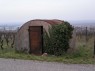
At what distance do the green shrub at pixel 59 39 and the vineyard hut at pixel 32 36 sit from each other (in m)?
0.89

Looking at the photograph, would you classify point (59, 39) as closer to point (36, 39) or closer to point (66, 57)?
point (66, 57)

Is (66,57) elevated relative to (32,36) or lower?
Result: lower

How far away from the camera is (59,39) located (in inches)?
698

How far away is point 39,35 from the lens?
19516 millimetres

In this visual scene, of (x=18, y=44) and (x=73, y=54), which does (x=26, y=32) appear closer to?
(x=18, y=44)

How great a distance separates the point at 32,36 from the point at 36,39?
41 centimetres

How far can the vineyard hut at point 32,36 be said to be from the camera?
19.2m

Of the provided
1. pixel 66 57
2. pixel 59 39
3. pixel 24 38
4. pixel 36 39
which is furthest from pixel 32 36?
pixel 66 57

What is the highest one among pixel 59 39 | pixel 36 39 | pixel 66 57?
pixel 59 39

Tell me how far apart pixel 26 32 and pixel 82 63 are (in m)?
7.30

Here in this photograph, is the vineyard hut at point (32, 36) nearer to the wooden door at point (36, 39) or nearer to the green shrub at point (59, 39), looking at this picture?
the wooden door at point (36, 39)

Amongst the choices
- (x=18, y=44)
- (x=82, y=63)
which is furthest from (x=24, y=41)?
(x=82, y=63)

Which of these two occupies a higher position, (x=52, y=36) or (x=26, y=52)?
(x=52, y=36)

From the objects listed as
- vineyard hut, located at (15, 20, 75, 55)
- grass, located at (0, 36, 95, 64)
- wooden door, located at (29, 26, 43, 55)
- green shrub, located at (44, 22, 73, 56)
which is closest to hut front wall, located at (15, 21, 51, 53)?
vineyard hut, located at (15, 20, 75, 55)
